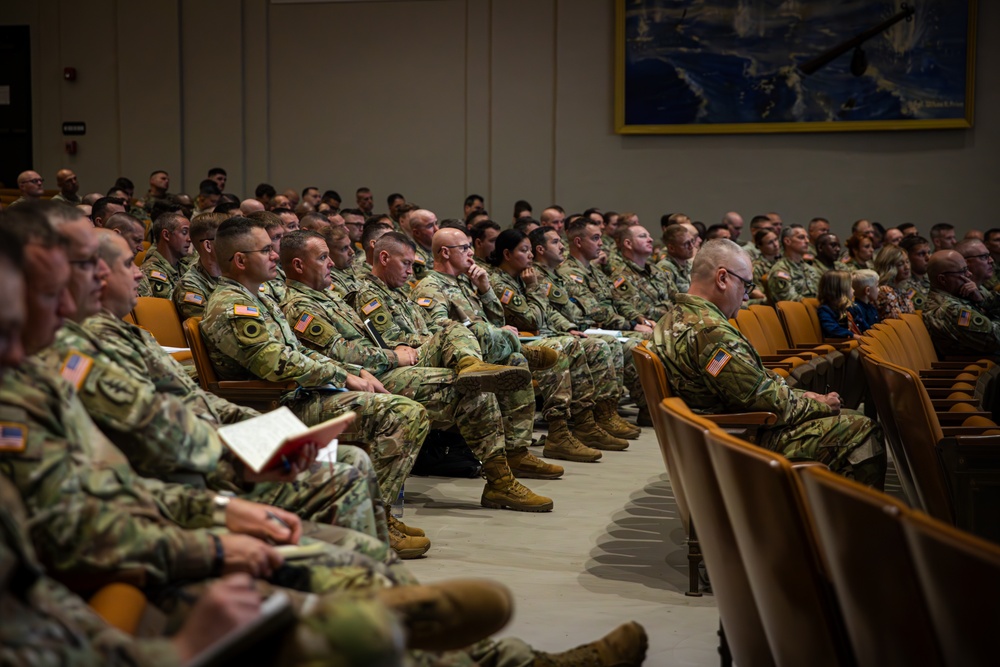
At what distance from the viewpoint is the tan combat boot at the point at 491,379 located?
4.38 metres

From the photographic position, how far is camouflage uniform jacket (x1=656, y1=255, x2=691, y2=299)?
868cm

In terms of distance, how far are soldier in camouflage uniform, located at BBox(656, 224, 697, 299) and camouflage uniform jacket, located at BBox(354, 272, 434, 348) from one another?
3922 millimetres

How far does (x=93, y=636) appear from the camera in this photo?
1.52m

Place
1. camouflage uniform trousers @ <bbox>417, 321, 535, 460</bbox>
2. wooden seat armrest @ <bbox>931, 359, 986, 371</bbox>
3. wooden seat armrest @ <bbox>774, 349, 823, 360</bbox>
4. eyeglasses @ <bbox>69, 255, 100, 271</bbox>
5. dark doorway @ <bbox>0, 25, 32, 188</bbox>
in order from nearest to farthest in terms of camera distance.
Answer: eyeglasses @ <bbox>69, 255, 100, 271</bbox> → camouflage uniform trousers @ <bbox>417, 321, 535, 460</bbox> → wooden seat armrest @ <bbox>774, 349, 823, 360</bbox> → wooden seat armrest @ <bbox>931, 359, 986, 371</bbox> → dark doorway @ <bbox>0, 25, 32, 188</bbox>

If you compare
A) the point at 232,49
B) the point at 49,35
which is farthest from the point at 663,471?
the point at 49,35

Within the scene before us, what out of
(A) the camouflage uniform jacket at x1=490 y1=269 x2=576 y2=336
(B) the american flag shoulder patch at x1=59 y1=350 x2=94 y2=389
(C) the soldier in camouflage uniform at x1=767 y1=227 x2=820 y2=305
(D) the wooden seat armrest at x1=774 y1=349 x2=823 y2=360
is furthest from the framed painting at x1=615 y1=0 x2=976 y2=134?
(B) the american flag shoulder patch at x1=59 y1=350 x2=94 y2=389

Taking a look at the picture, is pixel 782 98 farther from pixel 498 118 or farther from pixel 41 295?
pixel 41 295

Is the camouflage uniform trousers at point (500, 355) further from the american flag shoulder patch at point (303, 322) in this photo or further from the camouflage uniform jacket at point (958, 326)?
the camouflage uniform jacket at point (958, 326)

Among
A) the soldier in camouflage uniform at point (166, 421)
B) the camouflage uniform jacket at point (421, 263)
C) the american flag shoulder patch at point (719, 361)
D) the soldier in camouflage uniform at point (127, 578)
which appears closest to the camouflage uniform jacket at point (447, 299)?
the camouflage uniform jacket at point (421, 263)

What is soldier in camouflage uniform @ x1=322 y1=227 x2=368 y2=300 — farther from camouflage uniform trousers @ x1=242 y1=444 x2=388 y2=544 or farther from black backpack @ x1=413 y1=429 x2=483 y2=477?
camouflage uniform trousers @ x1=242 y1=444 x2=388 y2=544

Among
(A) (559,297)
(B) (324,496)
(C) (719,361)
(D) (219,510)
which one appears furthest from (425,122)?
(D) (219,510)

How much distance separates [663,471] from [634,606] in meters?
2.16

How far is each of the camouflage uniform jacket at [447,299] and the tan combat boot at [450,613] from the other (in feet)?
11.8

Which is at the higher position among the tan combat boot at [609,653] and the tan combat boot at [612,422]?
the tan combat boot at [609,653]
